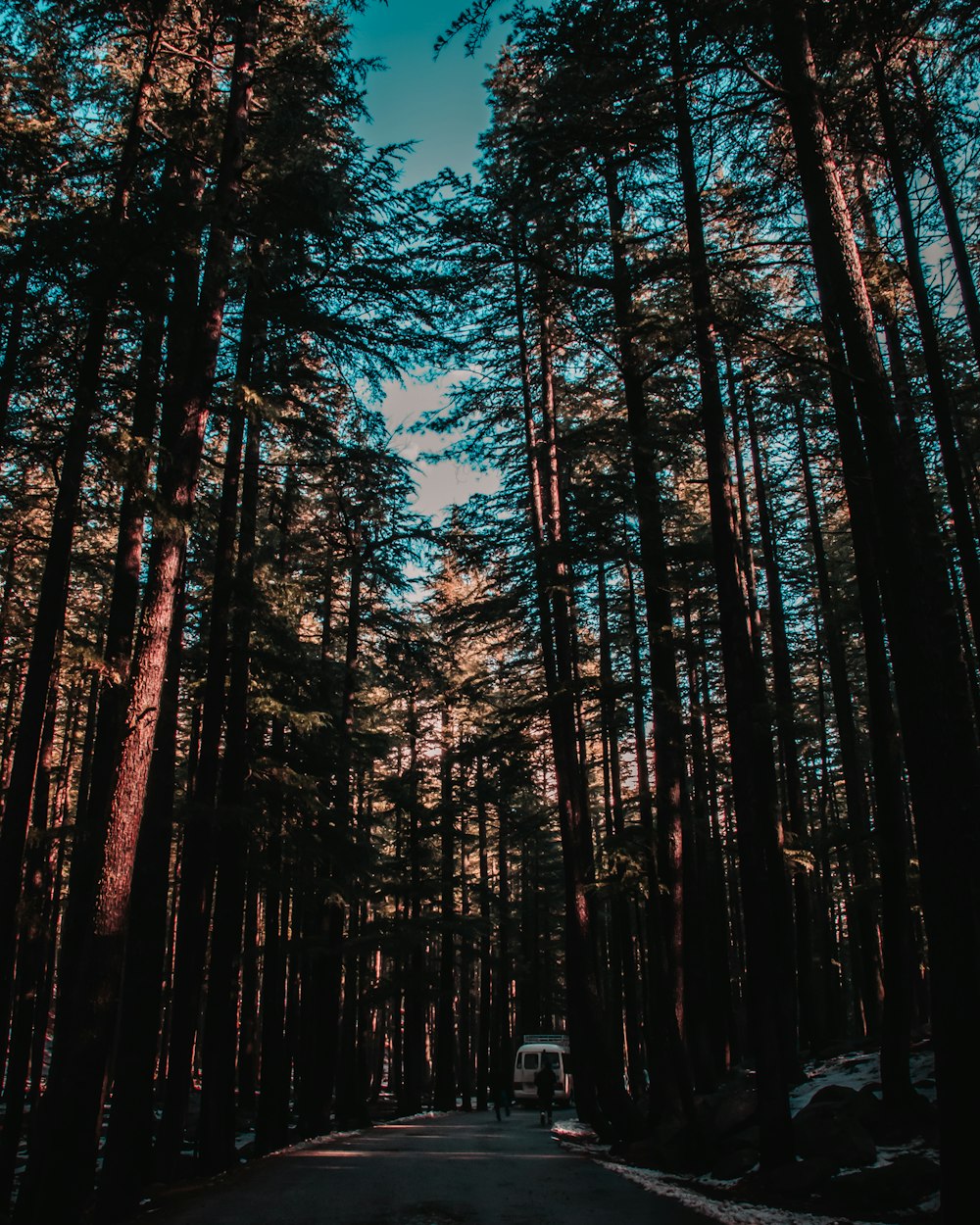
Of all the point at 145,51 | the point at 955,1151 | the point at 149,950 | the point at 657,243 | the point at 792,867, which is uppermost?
the point at 145,51

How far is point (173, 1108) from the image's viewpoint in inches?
533

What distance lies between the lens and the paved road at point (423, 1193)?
280 inches

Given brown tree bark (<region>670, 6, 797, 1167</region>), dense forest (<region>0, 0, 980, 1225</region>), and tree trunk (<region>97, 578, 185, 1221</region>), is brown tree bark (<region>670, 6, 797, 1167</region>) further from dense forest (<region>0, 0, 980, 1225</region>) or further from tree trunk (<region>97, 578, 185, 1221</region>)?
tree trunk (<region>97, 578, 185, 1221</region>)

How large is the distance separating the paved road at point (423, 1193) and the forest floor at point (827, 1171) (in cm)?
67

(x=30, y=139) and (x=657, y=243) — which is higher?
(x=657, y=243)

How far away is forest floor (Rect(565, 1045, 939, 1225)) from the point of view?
23.6ft

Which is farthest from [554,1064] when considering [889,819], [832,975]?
[889,819]

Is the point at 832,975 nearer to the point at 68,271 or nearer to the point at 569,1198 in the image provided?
the point at 569,1198

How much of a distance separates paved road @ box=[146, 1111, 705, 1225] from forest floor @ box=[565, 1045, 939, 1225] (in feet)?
2.19

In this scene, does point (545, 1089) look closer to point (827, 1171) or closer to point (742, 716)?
point (827, 1171)

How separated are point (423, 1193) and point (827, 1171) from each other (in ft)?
13.6

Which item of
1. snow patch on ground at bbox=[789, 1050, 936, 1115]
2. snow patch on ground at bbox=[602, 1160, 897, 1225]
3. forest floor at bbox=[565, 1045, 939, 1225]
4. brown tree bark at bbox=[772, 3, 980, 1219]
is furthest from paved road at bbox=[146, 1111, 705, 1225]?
snow patch on ground at bbox=[789, 1050, 936, 1115]

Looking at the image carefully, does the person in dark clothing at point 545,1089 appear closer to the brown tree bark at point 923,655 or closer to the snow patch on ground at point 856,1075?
the snow patch on ground at point 856,1075

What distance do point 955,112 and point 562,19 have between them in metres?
4.48
